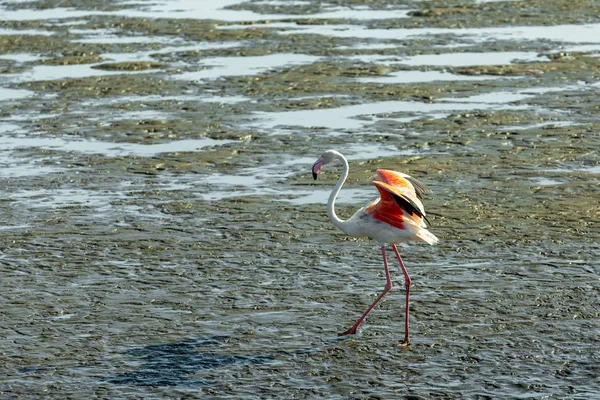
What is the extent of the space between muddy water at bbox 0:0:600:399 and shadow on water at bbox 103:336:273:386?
25 millimetres

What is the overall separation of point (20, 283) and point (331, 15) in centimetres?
1553

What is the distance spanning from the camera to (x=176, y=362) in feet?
24.6

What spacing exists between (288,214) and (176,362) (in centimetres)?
359

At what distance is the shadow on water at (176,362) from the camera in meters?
7.23

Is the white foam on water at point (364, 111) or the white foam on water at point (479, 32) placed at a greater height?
the white foam on water at point (479, 32)

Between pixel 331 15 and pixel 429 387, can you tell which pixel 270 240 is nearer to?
pixel 429 387

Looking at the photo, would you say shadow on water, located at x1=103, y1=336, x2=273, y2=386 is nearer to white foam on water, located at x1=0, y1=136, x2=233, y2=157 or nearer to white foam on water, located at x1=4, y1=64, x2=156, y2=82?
white foam on water, located at x1=0, y1=136, x2=233, y2=157

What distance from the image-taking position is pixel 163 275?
9.32 m

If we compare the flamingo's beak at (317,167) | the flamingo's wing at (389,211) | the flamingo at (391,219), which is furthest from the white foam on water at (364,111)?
the flamingo's wing at (389,211)

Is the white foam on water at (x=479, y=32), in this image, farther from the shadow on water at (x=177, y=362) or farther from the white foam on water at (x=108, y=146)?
the shadow on water at (x=177, y=362)

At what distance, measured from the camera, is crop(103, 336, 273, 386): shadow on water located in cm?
723

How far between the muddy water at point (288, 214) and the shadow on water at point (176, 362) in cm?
2

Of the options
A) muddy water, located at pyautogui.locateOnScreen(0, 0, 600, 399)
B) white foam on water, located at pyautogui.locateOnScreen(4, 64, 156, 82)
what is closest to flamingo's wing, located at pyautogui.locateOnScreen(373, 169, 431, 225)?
muddy water, located at pyautogui.locateOnScreen(0, 0, 600, 399)

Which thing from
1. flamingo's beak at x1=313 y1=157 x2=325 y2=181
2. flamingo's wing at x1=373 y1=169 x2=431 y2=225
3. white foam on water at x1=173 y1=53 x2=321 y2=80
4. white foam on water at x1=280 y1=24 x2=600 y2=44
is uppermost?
flamingo's beak at x1=313 y1=157 x2=325 y2=181
